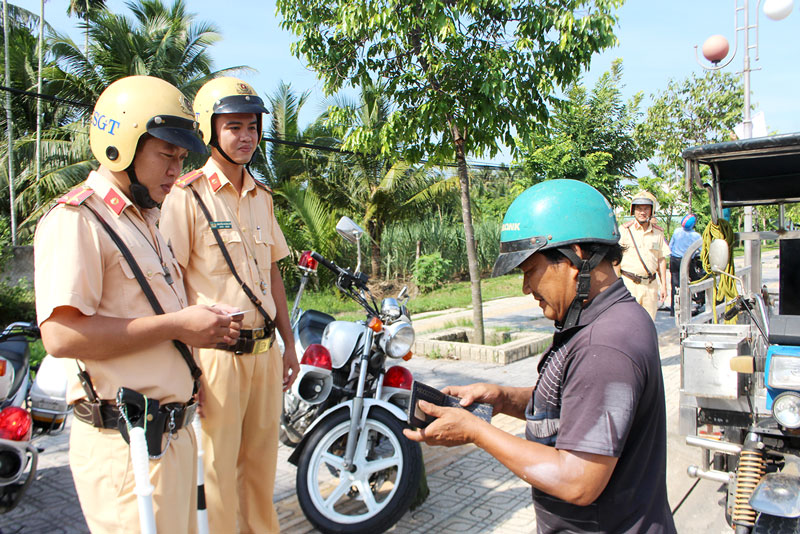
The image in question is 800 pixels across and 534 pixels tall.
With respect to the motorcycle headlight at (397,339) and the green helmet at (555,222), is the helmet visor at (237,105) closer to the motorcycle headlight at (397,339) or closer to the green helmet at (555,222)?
the motorcycle headlight at (397,339)

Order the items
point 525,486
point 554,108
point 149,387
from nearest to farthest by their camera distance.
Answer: point 149,387, point 525,486, point 554,108

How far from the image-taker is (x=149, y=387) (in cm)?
196

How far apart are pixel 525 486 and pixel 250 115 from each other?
291 cm

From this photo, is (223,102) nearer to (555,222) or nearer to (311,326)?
(311,326)

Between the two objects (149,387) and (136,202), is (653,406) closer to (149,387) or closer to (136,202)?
(149,387)

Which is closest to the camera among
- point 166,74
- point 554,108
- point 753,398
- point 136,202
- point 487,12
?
point 136,202

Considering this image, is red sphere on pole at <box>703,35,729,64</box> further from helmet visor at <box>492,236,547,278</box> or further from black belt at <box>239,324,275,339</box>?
helmet visor at <box>492,236,547,278</box>

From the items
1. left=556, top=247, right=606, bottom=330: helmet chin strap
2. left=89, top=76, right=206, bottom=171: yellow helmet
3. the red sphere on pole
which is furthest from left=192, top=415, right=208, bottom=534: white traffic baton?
the red sphere on pole

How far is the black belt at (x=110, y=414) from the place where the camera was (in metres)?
1.89

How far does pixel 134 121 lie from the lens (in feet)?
6.84

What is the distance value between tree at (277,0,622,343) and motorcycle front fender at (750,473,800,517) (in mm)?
4965

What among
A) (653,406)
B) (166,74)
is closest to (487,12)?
(653,406)

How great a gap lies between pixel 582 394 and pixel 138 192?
61.8 inches

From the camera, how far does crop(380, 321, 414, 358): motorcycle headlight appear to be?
3693mm
